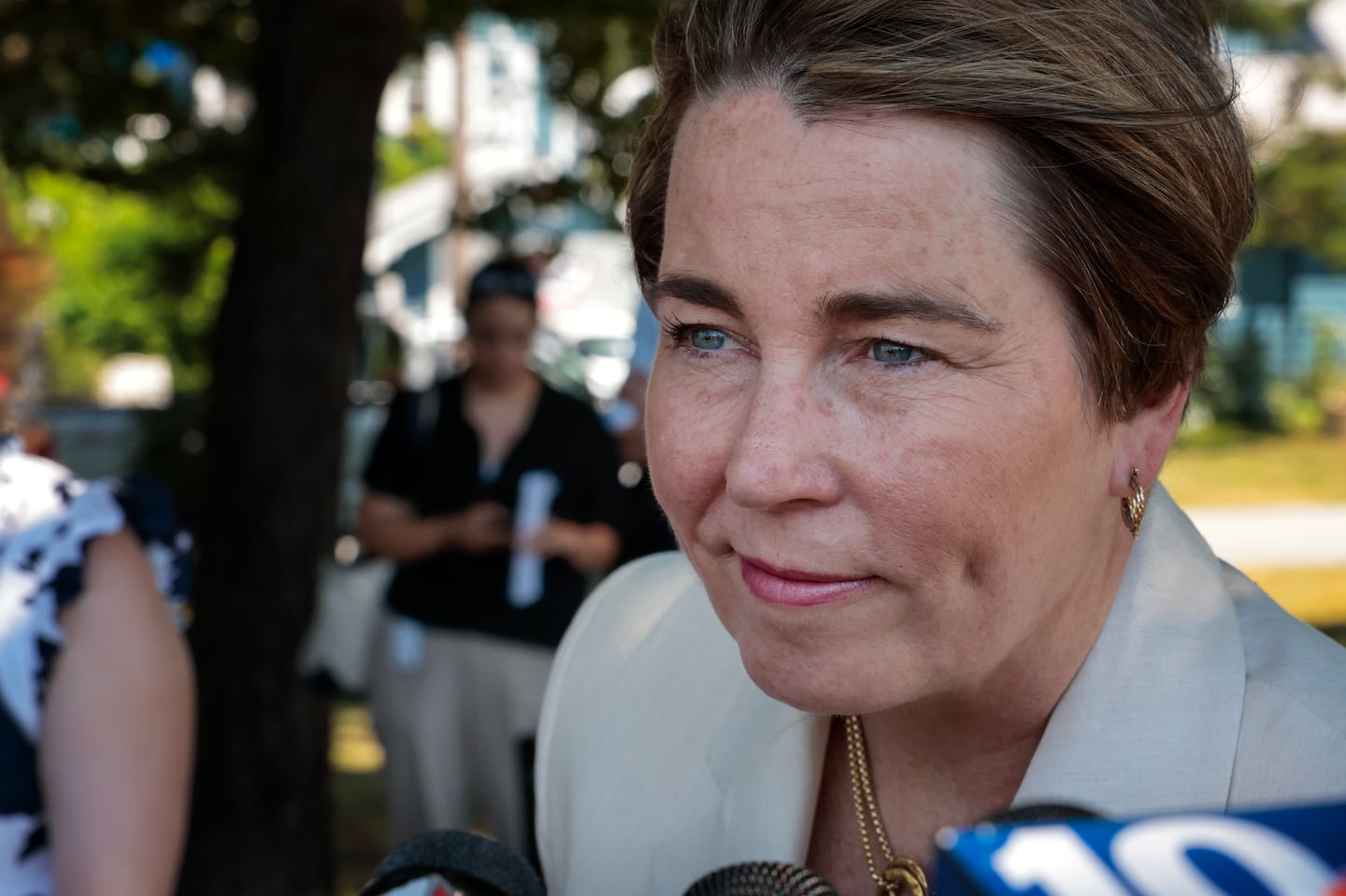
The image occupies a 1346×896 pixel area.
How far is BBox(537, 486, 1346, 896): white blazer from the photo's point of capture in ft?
4.33

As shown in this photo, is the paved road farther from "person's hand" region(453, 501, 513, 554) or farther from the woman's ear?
the woman's ear

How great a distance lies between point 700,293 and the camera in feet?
4.24

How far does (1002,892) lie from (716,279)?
28.8 inches

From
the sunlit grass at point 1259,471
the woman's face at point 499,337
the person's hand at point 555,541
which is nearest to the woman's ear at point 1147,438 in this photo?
the person's hand at point 555,541

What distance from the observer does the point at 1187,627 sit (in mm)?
1405

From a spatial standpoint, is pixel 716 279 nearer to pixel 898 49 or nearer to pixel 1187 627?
pixel 898 49

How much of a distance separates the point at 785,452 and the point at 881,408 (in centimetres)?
9

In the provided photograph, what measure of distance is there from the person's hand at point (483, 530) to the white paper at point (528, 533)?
0.13 feet

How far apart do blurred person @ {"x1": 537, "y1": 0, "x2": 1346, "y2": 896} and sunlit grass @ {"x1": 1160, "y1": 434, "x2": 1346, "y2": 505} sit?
1428 cm

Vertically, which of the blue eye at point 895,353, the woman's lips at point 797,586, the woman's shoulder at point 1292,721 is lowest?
the woman's shoulder at point 1292,721

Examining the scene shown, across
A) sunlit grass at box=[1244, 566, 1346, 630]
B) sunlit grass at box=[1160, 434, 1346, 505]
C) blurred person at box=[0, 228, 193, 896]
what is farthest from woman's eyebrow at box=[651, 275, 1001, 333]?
sunlit grass at box=[1160, 434, 1346, 505]

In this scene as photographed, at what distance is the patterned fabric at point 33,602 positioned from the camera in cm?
191

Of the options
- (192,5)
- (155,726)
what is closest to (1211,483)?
(192,5)

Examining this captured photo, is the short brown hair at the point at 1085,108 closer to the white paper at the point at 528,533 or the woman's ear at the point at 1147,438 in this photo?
the woman's ear at the point at 1147,438
